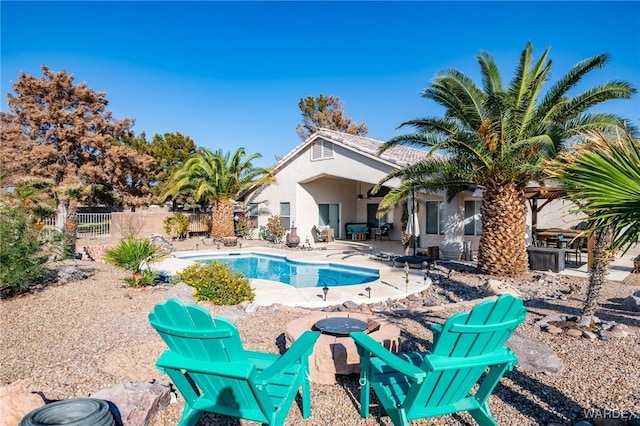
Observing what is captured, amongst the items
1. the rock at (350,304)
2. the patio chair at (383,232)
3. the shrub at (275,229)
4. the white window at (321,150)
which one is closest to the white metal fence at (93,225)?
the shrub at (275,229)

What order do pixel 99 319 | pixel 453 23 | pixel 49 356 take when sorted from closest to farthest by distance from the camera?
pixel 49 356, pixel 99 319, pixel 453 23

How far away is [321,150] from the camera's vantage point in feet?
68.9

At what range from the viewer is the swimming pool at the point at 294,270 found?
1331 cm

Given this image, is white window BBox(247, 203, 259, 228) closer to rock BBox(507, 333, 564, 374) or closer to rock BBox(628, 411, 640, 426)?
rock BBox(507, 333, 564, 374)

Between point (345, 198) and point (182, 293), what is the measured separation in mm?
17383

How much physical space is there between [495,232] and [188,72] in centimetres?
1928

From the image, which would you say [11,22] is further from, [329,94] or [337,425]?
[329,94]

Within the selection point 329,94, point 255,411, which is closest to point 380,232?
point 255,411

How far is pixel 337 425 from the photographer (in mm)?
3645

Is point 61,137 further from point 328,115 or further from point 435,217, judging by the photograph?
point 435,217

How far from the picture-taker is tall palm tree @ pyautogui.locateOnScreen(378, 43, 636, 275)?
34.6 ft

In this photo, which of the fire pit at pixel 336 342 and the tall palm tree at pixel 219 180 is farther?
the tall palm tree at pixel 219 180

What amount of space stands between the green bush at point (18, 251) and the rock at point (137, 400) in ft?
17.4

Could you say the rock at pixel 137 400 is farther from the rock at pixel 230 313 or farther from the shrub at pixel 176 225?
the shrub at pixel 176 225
